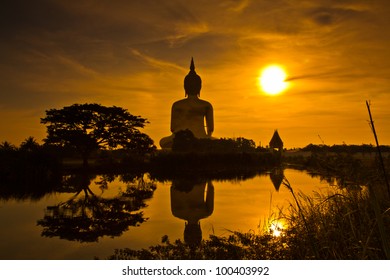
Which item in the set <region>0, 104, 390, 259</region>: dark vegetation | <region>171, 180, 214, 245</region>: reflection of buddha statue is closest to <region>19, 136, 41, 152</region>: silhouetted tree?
<region>0, 104, 390, 259</region>: dark vegetation

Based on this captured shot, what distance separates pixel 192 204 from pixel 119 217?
1575 millimetres

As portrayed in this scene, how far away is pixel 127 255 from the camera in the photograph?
4117 millimetres

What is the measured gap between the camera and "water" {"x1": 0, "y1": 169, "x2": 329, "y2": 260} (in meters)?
4.50

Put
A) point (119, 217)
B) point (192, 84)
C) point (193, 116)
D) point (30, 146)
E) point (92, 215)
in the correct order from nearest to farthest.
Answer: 1. point (119, 217)
2. point (92, 215)
3. point (30, 146)
4. point (193, 116)
5. point (192, 84)

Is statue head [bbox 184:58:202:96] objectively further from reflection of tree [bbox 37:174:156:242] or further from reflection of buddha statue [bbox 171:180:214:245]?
reflection of tree [bbox 37:174:156:242]

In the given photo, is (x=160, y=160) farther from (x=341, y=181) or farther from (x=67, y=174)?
(x=341, y=181)

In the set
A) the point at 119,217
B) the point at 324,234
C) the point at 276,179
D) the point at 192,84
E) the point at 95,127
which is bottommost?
the point at 324,234

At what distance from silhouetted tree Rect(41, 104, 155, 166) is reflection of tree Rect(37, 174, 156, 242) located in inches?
118

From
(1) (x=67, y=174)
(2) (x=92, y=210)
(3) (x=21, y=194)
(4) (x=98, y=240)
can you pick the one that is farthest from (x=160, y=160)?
(4) (x=98, y=240)

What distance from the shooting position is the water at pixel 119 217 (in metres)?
4.50

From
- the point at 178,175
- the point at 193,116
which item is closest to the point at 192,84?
the point at 193,116

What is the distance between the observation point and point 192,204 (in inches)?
281

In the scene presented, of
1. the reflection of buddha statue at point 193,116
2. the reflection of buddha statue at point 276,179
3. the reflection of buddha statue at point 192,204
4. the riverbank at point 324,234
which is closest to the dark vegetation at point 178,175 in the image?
the riverbank at point 324,234

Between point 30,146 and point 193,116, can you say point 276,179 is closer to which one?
point 30,146
